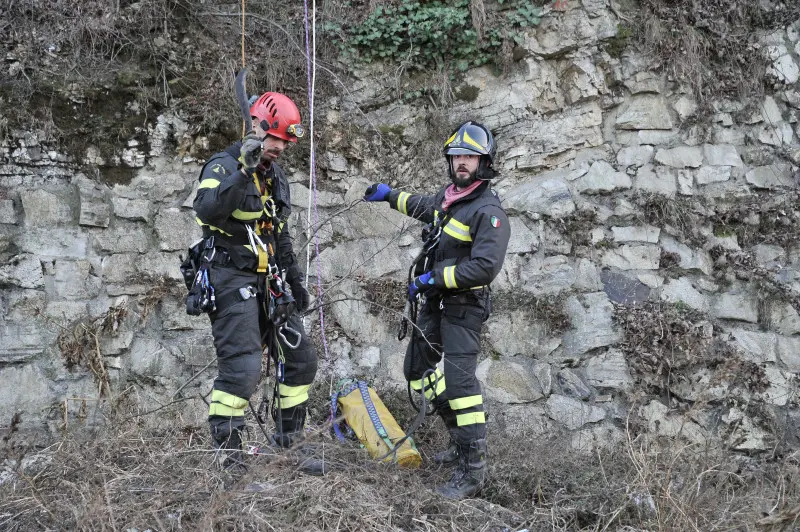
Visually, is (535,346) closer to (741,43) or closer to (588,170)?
(588,170)

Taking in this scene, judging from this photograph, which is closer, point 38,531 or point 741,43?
point 38,531

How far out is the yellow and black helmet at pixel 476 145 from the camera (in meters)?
4.85

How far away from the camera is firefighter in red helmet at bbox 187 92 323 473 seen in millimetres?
4434

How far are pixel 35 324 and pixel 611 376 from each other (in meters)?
4.90

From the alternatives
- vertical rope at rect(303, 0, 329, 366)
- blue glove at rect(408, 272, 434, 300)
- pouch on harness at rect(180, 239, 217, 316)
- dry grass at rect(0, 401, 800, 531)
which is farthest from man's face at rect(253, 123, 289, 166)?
vertical rope at rect(303, 0, 329, 366)

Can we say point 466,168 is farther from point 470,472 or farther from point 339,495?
point 339,495

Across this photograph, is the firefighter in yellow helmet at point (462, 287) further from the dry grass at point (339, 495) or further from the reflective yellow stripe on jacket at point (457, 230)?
the dry grass at point (339, 495)

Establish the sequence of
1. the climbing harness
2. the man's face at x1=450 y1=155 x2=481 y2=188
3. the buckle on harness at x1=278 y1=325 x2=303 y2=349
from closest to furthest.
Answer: the buckle on harness at x1=278 y1=325 x2=303 y2=349 → the man's face at x1=450 y1=155 x2=481 y2=188 → the climbing harness

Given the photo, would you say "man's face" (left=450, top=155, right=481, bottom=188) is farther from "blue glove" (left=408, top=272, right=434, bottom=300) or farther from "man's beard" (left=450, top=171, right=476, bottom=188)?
"blue glove" (left=408, top=272, right=434, bottom=300)

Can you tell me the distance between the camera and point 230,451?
178 inches

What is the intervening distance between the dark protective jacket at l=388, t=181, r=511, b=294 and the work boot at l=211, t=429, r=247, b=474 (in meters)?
1.54

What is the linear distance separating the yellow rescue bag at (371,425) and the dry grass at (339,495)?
16 cm

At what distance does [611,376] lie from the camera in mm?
6562

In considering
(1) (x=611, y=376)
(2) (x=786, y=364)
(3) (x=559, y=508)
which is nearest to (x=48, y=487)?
(3) (x=559, y=508)
